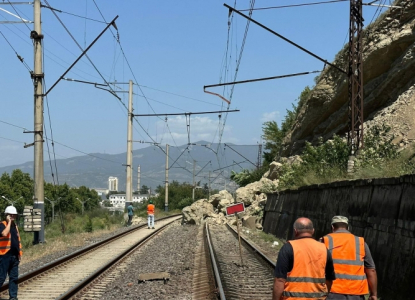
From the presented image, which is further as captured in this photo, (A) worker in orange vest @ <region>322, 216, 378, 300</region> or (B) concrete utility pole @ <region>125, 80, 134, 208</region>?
(B) concrete utility pole @ <region>125, 80, 134, 208</region>

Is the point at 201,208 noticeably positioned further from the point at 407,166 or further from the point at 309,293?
the point at 309,293

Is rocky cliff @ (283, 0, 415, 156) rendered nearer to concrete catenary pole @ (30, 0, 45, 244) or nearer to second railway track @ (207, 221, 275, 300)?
second railway track @ (207, 221, 275, 300)

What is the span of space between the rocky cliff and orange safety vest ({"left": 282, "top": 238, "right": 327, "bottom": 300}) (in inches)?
971

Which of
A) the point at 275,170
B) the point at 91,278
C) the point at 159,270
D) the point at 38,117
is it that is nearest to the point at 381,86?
the point at 275,170

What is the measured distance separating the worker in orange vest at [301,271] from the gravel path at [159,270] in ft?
22.3

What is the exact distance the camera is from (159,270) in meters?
17.3

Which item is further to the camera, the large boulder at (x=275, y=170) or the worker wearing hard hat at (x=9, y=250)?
the large boulder at (x=275, y=170)

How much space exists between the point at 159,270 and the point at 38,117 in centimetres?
1076

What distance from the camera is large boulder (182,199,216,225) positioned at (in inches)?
1758

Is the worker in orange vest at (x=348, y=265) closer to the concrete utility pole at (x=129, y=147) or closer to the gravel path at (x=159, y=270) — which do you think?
the gravel path at (x=159, y=270)

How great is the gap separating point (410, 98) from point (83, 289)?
24033 millimetres

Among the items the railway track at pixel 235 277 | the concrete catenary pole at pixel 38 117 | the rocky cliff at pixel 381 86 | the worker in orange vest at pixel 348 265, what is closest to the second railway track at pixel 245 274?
the railway track at pixel 235 277

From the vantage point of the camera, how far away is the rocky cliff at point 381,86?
32.5m

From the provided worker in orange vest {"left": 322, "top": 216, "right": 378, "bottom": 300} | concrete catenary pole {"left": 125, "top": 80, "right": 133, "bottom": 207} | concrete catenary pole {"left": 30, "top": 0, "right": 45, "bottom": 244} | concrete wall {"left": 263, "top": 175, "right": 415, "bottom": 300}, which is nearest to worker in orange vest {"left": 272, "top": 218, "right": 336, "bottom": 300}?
worker in orange vest {"left": 322, "top": 216, "right": 378, "bottom": 300}
